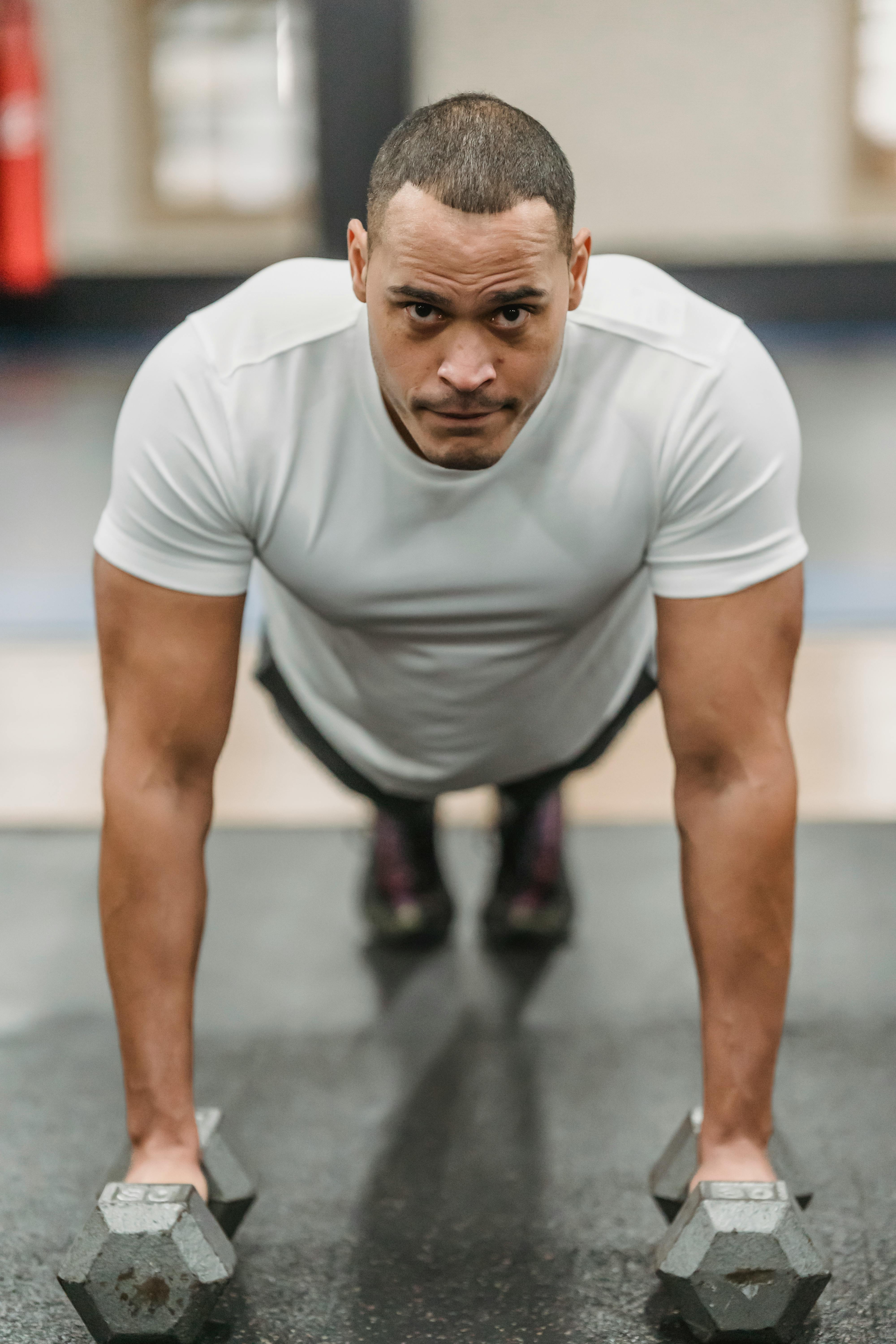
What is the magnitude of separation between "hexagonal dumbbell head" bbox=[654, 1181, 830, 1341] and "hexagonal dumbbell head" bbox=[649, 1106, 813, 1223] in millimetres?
105

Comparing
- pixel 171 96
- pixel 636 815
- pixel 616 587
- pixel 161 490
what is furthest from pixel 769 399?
pixel 171 96

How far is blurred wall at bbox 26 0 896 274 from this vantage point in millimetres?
7230

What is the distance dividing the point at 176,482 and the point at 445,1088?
0.75m

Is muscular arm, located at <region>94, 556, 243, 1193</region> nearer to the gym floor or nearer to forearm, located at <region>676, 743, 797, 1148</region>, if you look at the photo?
the gym floor

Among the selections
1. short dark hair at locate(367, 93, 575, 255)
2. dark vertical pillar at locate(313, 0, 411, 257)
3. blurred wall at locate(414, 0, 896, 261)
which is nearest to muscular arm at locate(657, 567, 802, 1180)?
short dark hair at locate(367, 93, 575, 255)

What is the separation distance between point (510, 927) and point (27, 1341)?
85 cm

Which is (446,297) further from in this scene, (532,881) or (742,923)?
(532,881)

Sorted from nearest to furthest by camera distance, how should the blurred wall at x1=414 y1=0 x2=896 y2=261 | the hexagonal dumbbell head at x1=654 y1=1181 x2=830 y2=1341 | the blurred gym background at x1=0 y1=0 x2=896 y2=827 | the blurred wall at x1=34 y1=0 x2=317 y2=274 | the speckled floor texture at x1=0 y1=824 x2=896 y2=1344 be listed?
1. the hexagonal dumbbell head at x1=654 y1=1181 x2=830 y2=1341
2. the speckled floor texture at x1=0 y1=824 x2=896 y2=1344
3. the blurred gym background at x1=0 y1=0 x2=896 y2=827
4. the blurred wall at x1=414 y1=0 x2=896 y2=261
5. the blurred wall at x1=34 y1=0 x2=317 y2=274

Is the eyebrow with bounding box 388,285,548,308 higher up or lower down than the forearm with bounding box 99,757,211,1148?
higher up

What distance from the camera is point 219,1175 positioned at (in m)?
1.26

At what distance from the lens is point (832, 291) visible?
729 centimetres

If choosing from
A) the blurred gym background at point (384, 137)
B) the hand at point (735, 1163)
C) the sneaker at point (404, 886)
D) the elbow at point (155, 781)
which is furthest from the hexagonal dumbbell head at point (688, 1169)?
the blurred gym background at point (384, 137)

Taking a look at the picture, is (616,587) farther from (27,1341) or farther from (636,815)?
(636,815)

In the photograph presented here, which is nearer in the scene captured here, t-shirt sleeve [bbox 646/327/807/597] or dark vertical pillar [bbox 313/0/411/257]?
t-shirt sleeve [bbox 646/327/807/597]
